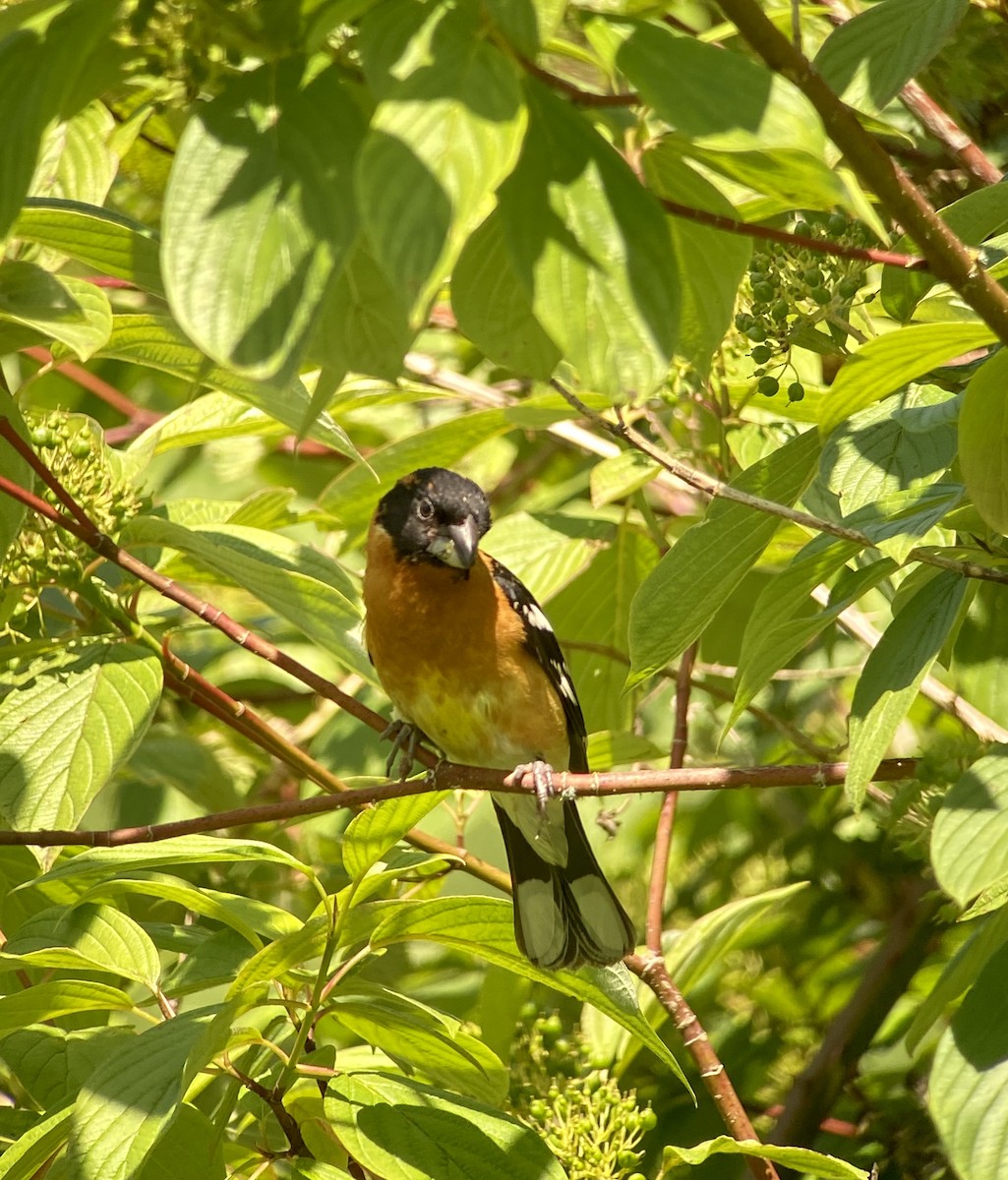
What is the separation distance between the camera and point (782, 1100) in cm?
450

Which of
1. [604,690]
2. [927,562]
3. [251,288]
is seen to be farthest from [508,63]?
[604,690]

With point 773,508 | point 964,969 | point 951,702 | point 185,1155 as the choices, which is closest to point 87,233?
point 773,508

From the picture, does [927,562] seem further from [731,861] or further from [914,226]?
[731,861]

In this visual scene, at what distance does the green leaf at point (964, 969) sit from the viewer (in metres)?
2.56

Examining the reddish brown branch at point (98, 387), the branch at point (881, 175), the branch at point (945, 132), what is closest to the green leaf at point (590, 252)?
the branch at point (881, 175)

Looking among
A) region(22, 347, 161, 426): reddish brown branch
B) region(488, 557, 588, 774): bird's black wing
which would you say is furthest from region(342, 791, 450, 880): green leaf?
region(22, 347, 161, 426): reddish brown branch

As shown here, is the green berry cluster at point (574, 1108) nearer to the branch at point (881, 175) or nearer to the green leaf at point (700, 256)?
the green leaf at point (700, 256)

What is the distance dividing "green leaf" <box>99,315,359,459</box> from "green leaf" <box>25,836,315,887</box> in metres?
0.89

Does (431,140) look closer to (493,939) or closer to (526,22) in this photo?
(526,22)

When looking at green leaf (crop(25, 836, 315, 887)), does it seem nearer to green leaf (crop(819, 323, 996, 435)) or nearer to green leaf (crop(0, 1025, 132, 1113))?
green leaf (crop(0, 1025, 132, 1113))

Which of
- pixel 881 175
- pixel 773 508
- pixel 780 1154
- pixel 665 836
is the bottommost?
pixel 780 1154

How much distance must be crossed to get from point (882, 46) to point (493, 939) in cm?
187

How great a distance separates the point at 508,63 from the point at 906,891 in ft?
13.0

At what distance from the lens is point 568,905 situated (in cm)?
409
